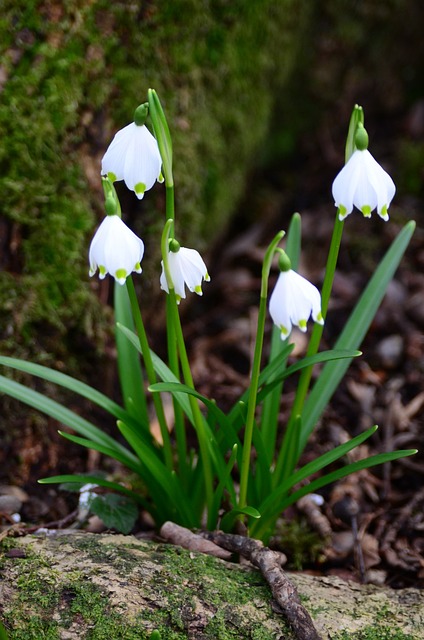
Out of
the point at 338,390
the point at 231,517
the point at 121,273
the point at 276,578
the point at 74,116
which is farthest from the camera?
the point at 338,390

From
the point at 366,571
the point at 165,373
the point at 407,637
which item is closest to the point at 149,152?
the point at 165,373

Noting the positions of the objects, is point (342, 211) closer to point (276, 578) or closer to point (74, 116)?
point (276, 578)

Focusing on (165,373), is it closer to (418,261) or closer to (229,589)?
(229,589)

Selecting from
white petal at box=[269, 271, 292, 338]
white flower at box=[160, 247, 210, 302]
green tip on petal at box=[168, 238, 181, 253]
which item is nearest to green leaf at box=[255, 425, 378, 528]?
white petal at box=[269, 271, 292, 338]

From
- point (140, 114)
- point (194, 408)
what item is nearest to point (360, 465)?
point (194, 408)

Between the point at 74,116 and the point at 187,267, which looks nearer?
the point at 187,267

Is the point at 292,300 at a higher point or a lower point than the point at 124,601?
higher

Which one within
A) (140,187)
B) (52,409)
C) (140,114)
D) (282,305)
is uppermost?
(140,114)
